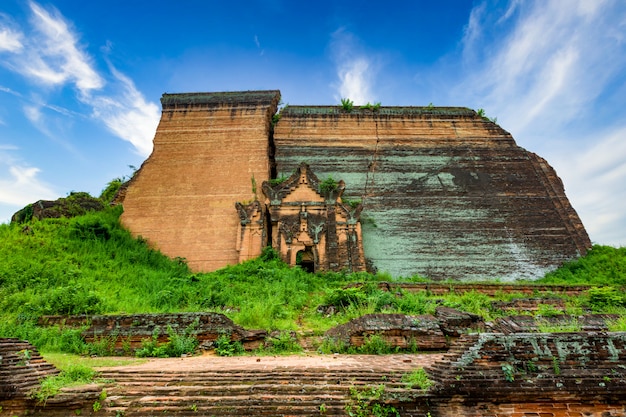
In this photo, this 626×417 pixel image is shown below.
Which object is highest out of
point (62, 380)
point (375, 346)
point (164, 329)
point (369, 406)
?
point (164, 329)

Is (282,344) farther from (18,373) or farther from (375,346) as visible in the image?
(18,373)

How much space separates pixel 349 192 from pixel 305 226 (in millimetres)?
3862

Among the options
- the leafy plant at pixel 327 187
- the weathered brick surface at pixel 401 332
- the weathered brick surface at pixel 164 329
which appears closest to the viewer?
the weathered brick surface at pixel 401 332

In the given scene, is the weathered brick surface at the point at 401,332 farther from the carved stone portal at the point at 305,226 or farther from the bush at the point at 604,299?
the carved stone portal at the point at 305,226

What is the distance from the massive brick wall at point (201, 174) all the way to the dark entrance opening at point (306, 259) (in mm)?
2876

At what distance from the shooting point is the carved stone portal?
15.6m

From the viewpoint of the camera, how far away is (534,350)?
4598 millimetres

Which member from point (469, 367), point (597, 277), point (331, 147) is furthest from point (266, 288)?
point (597, 277)

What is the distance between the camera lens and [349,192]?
18.8 m

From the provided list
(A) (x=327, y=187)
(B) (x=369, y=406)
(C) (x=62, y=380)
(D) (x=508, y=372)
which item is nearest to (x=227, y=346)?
(C) (x=62, y=380)

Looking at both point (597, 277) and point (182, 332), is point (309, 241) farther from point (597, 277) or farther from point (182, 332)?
point (597, 277)

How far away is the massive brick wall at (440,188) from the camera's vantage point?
16.8m

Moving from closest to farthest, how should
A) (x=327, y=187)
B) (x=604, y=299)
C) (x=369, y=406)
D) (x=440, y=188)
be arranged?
1. (x=369, y=406)
2. (x=604, y=299)
3. (x=327, y=187)
4. (x=440, y=188)

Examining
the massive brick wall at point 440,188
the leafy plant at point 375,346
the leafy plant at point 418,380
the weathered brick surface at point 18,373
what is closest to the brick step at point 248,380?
Result: the leafy plant at point 418,380
